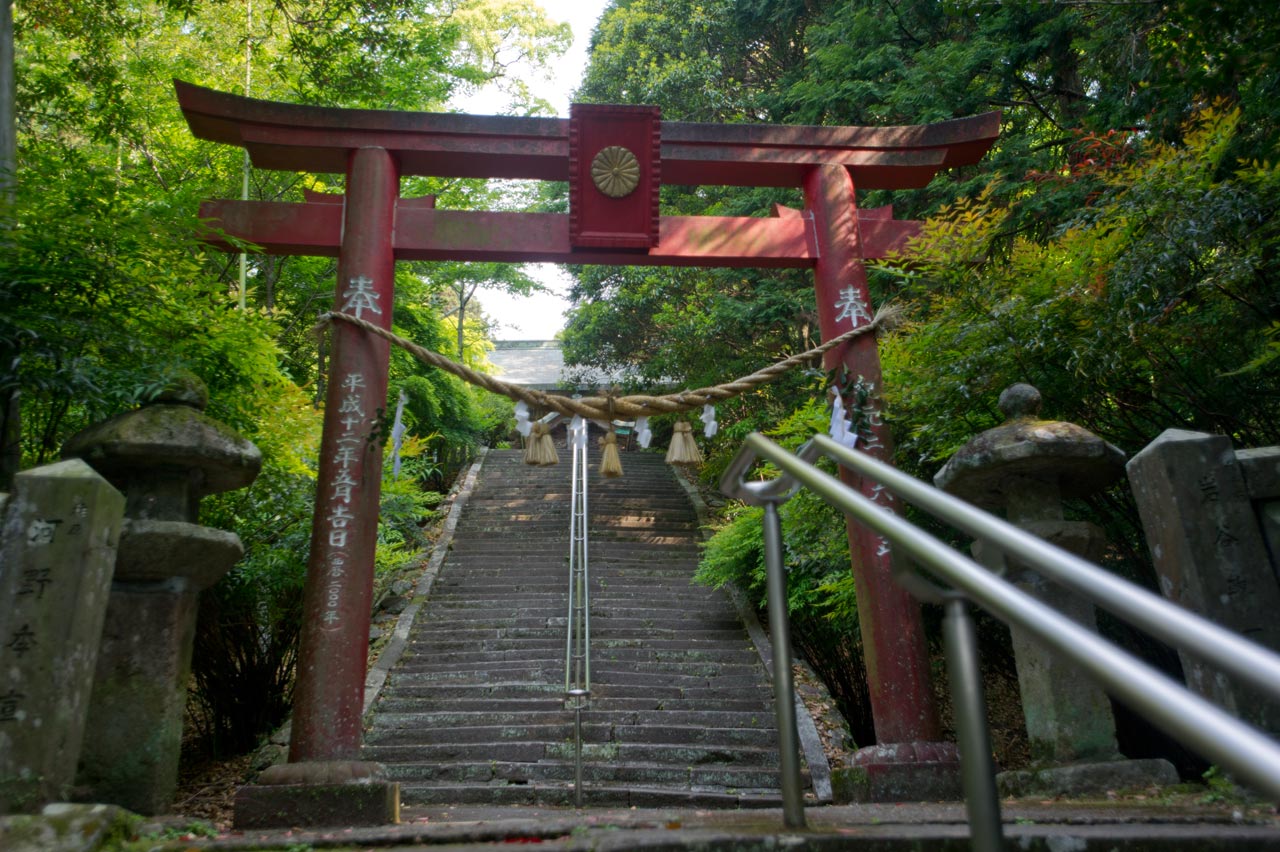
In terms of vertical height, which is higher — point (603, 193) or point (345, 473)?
point (603, 193)

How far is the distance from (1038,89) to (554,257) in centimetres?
655

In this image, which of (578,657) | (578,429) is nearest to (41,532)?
(578,429)

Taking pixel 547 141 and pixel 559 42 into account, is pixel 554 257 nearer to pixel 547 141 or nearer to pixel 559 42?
pixel 547 141

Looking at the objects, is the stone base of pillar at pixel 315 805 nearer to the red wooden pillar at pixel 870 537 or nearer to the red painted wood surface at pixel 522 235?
the red wooden pillar at pixel 870 537

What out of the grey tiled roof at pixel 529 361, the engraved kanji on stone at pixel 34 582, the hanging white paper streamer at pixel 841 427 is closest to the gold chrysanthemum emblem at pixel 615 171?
the hanging white paper streamer at pixel 841 427

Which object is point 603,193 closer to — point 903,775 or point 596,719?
point 903,775

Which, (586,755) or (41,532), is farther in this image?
(586,755)

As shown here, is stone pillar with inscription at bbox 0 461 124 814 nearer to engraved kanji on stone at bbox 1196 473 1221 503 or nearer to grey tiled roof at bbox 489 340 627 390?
engraved kanji on stone at bbox 1196 473 1221 503

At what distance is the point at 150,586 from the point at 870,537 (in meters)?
3.84

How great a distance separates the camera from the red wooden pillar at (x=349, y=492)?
464 cm

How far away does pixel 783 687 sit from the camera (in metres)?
2.35

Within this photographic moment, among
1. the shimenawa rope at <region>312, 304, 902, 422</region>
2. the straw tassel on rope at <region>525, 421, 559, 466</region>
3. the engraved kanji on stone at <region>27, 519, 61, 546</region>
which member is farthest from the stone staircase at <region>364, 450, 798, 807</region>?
the engraved kanji on stone at <region>27, 519, 61, 546</region>

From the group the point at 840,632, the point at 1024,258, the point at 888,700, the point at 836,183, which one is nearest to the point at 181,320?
the point at 836,183

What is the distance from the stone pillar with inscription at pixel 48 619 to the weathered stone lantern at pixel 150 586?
54 centimetres
